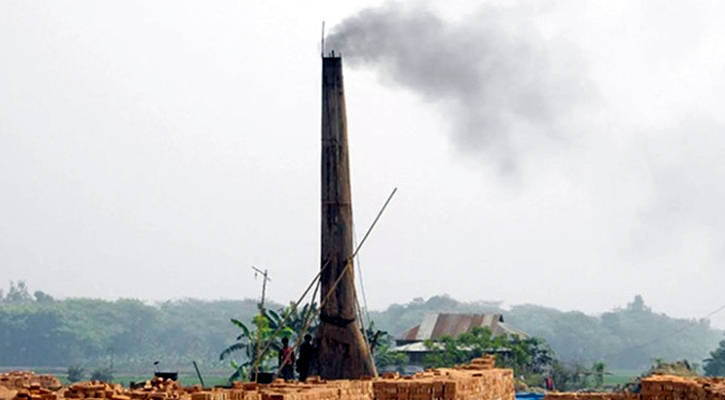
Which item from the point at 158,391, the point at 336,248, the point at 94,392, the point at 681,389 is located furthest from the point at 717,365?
the point at 94,392

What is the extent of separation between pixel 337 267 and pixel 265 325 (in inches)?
1391

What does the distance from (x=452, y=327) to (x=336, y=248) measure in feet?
179

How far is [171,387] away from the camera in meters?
22.1

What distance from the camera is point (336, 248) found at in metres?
33.1

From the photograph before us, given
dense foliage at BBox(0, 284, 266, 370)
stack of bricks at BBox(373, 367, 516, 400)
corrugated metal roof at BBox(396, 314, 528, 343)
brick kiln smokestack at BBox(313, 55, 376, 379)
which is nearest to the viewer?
stack of bricks at BBox(373, 367, 516, 400)

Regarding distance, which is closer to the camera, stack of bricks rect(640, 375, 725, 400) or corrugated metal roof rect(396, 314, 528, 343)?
stack of bricks rect(640, 375, 725, 400)

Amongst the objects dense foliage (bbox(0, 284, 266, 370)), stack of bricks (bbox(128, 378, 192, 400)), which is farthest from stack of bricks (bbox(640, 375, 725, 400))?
dense foliage (bbox(0, 284, 266, 370))

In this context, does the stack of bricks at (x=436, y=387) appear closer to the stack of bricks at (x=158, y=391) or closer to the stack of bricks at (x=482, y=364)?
the stack of bricks at (x=482, y=364)

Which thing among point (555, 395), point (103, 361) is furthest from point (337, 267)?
point (103, 361)

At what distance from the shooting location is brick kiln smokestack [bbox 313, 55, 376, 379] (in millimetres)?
33031

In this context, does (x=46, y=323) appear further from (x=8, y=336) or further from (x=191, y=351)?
(x=191, y=351)

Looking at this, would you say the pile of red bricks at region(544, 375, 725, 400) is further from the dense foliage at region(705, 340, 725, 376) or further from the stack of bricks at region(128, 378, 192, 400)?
the dense foliage at region(705, 340, 725, 376)

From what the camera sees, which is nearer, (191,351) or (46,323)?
(46,323)

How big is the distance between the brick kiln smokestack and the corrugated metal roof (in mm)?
51734
